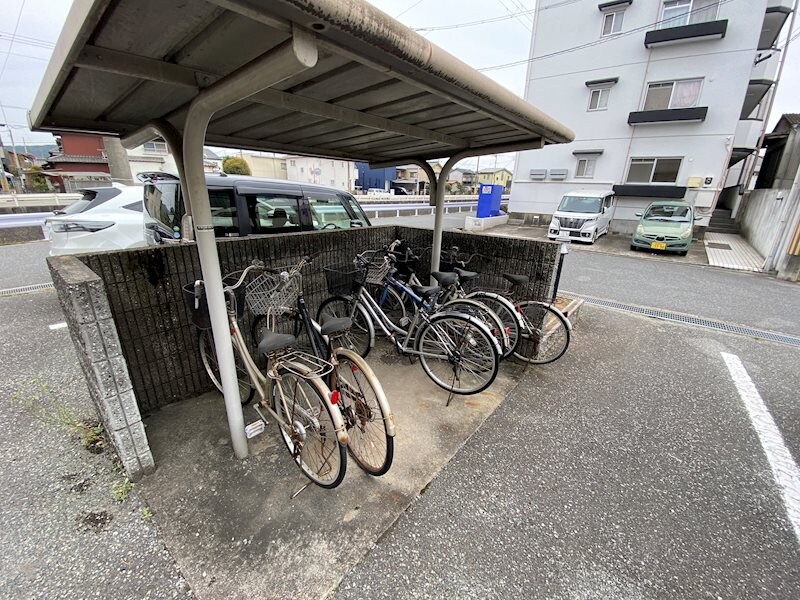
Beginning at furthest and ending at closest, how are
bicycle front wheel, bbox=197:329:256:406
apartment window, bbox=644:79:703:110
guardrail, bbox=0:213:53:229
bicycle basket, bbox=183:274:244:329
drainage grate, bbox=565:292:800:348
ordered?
apartment window, bbox=644:79:703:110 → guardrail, bbox=0:213:53:229 → drainage grate, bbox=565:292:800:348 → bicycle front wheel, bbox=197:329:256:406 → bicycle basket, bbox=183:274:244:329

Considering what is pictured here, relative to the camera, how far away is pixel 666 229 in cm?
964

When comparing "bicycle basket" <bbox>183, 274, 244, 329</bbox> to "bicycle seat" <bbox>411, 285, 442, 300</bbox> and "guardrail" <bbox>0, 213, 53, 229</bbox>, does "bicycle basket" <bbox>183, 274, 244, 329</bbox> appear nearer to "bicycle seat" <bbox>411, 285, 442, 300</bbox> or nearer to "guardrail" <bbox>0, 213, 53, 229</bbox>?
"bicycle seat" <bbox>411, 285, 442, 300</bbox>

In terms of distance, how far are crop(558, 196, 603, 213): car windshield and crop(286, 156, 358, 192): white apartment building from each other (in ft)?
73.5

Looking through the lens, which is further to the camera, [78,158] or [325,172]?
[325,172]

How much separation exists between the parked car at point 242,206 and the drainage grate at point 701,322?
446 centimetres

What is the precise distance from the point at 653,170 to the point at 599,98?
3488mm

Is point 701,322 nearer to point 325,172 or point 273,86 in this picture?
point 273,86

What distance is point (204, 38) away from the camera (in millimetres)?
1296

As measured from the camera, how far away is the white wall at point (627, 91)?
11055 millimetres

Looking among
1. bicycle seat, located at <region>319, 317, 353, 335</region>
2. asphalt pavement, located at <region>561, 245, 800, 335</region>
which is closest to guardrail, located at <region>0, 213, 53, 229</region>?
bicycle seat, located at <region>319, 317, 353, 335</region>

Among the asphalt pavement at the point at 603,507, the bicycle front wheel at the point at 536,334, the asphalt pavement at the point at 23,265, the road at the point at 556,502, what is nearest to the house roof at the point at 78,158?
the asphalt pavement at the point at 23,265

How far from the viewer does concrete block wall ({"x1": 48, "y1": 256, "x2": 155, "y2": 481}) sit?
1598mm

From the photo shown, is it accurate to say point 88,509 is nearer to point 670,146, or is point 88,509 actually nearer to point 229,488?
point 229,488

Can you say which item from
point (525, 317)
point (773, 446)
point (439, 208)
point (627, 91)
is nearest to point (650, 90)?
point (627, 91)
